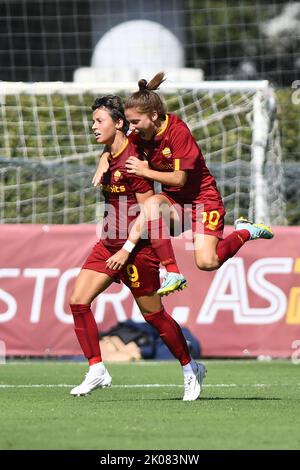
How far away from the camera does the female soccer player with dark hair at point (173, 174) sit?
8211 mm

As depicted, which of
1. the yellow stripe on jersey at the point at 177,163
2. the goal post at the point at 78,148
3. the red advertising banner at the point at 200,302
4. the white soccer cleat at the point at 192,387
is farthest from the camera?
the goal post at the point at 78,148

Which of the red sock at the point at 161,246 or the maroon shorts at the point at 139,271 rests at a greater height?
the red sock at the point at 161,246

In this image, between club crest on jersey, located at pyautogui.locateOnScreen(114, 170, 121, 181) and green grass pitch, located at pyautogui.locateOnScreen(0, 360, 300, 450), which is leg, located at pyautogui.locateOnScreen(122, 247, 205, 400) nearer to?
green grass pitch, located at pyautogui.locateOnScreen(0, 360, 300, 450)

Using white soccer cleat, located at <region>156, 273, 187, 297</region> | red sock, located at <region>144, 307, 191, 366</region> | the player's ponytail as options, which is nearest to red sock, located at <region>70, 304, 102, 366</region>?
red sock, located at <region>144, 307, 191, 366</region>

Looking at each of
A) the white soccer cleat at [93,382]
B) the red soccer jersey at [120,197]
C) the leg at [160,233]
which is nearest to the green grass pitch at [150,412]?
the white soccer cleat at [93,382]

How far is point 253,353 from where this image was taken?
13.6 m

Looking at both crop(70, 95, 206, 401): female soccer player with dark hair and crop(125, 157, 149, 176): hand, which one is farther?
crop(70, 95, 206, 401): female soccer player with dark hair

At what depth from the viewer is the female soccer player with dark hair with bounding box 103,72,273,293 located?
26.9ft

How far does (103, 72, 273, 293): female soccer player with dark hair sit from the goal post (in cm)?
715

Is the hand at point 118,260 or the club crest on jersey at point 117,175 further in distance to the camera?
the club crest on jersey at point 117,175

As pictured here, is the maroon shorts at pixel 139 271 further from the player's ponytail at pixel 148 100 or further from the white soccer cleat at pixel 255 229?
the white soccer cleat at pixel 255 229

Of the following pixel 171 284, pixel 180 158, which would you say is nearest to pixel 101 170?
pixel 180 158

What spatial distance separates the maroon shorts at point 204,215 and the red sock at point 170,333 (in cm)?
67

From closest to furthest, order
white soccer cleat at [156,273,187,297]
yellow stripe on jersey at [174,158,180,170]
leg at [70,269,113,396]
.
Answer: white soccer cleat at [156,273,187,297] < yellow stripe on jersey at [174,158,180,170] < leg at [70,269,113,396]
